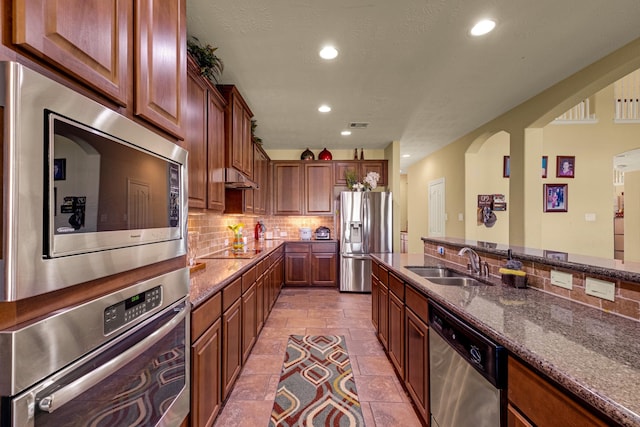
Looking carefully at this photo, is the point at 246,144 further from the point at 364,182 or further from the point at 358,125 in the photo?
the point at 364,182

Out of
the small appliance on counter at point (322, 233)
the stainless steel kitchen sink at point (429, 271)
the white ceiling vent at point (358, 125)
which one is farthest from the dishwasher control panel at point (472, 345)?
the small appliance on counter at point (322, 233)

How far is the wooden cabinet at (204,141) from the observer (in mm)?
1880

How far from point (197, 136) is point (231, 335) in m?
1.41

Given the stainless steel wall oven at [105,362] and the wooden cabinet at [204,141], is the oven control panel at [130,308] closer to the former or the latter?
the stainless steel wall oven at [105,362]

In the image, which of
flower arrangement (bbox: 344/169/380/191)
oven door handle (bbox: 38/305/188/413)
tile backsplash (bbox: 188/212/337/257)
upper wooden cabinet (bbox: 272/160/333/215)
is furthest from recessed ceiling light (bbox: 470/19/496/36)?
upper wooden cabinet (bbox: 272/160/333/215)

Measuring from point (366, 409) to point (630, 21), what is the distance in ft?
10.9

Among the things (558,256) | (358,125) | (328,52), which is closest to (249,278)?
(328,52)

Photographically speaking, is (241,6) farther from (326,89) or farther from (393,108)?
(393,108)

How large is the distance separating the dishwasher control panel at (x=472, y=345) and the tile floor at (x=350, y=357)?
0.83m

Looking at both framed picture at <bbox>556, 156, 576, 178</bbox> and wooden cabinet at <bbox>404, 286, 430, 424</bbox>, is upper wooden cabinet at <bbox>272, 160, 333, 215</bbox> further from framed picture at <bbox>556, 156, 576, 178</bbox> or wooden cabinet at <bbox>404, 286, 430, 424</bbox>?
framed picture at <bbox>556, 156, 576, 178</bbox>

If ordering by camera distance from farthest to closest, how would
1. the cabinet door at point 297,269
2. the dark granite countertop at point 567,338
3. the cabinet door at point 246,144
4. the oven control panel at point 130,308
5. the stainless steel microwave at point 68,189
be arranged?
the cabinet door at point 297,269 → the cabinet door at point 246,144 → the oven control panel at point 130,308 → the dark granite countertop at point 567,338 → the stainless steel microwave at point 68,189

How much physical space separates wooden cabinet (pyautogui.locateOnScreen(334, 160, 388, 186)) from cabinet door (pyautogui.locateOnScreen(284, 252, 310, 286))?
150cm

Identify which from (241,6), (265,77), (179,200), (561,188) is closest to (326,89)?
(265,77)

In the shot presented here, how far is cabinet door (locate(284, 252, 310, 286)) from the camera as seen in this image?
4887 millimetres
